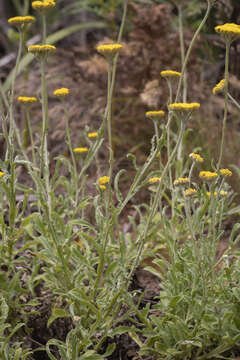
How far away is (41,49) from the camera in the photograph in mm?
1085

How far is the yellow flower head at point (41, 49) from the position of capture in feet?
3.54

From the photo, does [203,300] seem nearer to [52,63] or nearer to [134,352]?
[134,352]

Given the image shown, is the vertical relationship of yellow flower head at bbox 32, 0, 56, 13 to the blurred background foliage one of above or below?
above

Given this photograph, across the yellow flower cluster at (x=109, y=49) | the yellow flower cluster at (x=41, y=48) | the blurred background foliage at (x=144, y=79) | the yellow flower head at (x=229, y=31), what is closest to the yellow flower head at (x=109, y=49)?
the yellow flower cluster at (x=109, y=49)

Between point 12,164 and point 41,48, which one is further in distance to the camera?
point 12,164

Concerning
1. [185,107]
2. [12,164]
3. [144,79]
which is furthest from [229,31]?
[144,79]

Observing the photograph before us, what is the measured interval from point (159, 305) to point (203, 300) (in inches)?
8.0

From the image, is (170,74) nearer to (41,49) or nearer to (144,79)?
(41,49)

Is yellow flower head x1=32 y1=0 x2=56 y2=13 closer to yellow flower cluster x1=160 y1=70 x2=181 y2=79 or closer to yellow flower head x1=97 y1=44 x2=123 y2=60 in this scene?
yellow flower head x1=97 y1=44 x2=123 y2=60

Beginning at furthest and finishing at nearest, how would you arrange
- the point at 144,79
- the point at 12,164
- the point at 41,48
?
the point at 144,79
the point at 12,164
the point at 41,48

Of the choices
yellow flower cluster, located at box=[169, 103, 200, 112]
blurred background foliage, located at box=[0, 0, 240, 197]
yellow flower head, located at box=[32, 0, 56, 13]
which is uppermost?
yellow flower head, located at box=[32, 0, 56, 13]

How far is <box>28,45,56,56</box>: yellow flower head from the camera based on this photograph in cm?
108

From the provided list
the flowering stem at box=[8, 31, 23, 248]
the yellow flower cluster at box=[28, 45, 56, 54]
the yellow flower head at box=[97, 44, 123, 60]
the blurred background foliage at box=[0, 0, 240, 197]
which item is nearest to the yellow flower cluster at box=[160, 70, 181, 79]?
the yellow flower head at box=[97, 44, 123, 60]

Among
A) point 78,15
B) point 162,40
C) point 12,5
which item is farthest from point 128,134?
point 12,5
